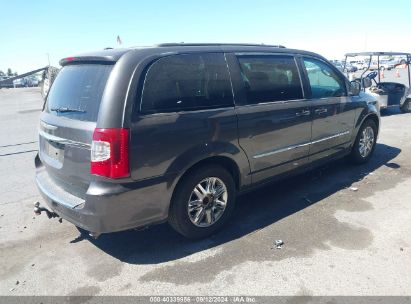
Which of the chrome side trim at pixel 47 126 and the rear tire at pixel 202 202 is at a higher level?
the chrome side trim at pixel 47 126

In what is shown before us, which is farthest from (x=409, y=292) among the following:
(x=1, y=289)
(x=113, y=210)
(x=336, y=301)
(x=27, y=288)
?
(x=1, y=289)

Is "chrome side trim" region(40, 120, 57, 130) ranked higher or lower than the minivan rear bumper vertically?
higher

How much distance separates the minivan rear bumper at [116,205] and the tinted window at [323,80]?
105 inches

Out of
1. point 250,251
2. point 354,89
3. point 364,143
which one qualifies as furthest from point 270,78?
point 364,143

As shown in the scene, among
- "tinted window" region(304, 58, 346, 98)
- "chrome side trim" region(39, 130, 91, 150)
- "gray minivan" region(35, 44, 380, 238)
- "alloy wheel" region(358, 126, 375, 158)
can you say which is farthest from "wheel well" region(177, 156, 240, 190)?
"alloy wheel" region(358, 126, 375, 158)

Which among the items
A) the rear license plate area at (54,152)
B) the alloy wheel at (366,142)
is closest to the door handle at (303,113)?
the alloy wheel at (366,142)

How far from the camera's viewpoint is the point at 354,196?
4.60m

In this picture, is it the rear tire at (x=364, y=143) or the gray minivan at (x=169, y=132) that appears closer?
the gray minivan at (x=169, y=132)

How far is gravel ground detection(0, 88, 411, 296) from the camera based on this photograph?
9.46ft

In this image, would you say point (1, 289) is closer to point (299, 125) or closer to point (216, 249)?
point (216, 249)

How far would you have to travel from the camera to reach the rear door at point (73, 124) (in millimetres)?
2990

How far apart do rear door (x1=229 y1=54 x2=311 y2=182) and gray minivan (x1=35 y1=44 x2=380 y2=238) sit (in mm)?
13

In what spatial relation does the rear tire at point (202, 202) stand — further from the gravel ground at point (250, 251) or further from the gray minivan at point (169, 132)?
the gravel ground at point (250, 251)

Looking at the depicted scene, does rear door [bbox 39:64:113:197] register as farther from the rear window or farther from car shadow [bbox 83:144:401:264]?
car shadow [bbox 83:144:401:264]
